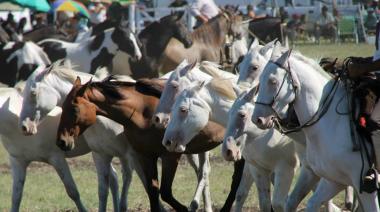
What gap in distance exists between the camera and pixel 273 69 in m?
8.37

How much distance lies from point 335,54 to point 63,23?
952 centimetres

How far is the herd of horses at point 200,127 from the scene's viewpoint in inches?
330

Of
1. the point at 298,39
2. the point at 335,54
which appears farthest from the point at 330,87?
the point at 298,39

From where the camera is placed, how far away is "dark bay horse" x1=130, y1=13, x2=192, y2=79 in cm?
2097

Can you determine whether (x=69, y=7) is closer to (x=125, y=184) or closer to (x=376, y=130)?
(x=125, y=184)

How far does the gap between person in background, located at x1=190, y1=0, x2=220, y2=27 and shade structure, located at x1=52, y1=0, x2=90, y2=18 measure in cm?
1150

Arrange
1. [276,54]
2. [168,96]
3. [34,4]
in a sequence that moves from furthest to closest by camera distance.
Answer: [34,4] < [168,96] < [276,54]

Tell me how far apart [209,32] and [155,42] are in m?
1.15

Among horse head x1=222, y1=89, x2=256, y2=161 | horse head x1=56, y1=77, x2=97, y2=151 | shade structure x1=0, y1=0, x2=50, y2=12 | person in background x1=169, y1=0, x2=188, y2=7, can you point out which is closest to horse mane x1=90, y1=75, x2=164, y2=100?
horse head x1=56, y1=77, x2=97, y2=151

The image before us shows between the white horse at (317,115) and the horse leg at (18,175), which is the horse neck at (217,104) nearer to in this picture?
the white horse at (317,115)

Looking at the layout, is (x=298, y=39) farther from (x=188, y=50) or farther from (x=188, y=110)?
(x=188, y=110)

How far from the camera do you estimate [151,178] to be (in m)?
10.6

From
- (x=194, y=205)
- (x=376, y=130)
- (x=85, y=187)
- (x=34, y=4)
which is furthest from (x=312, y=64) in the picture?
(x=34, y=4)

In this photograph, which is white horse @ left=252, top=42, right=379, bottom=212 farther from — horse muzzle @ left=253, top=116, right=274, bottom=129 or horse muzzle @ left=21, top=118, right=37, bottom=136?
horse muzzle @ left=21, top=118, right=37, bottom=136
